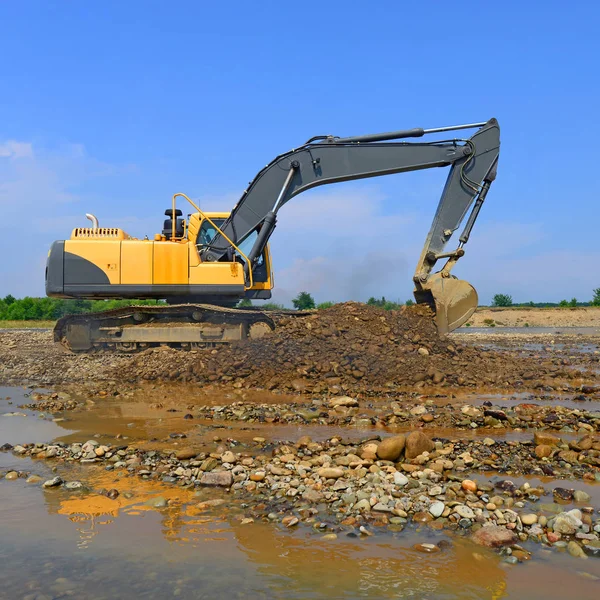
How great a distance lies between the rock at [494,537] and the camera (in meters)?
4.00

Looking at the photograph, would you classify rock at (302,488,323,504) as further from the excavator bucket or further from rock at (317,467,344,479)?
the excavator bucket

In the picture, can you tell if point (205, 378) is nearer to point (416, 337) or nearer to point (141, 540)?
point (416, 337)

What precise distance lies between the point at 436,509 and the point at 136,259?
1015 centimetres

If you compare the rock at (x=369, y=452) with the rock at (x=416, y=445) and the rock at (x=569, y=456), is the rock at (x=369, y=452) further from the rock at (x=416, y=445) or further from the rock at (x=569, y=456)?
the rock at (x=569, y=456)

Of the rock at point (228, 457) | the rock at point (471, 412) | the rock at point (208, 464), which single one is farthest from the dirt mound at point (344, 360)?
the rock at point (208, 464)

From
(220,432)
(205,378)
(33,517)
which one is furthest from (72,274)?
(33,517)

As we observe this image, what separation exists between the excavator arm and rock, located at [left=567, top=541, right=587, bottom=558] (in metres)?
9.41

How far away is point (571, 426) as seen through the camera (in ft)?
24.9

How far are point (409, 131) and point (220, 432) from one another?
8856mm

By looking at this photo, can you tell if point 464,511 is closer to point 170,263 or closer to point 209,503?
point 209,503

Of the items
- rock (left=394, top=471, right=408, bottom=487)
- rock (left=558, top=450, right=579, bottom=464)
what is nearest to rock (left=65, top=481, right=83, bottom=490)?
rock (left=394, top=471, right=408, bottom=487)

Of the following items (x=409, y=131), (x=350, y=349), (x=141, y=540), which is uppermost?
(x=409, y=131)

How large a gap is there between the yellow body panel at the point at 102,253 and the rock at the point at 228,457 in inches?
324

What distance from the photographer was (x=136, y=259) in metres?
13.2
